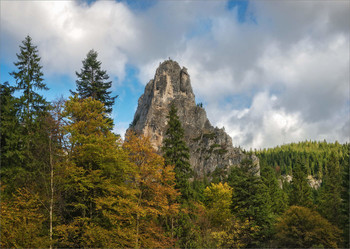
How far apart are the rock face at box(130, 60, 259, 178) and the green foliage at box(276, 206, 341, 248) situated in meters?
72.7

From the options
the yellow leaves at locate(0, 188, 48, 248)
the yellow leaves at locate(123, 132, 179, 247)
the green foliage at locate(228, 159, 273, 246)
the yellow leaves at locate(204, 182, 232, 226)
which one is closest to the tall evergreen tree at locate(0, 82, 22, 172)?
the yellow leaves at locate(0, 188, 48, 248)

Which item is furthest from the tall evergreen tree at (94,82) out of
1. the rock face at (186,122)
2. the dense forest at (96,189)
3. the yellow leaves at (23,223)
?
the rock face at (186,122)

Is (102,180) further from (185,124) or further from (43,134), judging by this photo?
(185,124)

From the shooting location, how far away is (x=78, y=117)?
19.0 metres

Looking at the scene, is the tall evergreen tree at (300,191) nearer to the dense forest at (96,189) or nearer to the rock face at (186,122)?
the dense forest at (96,189)

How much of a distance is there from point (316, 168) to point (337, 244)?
13217cm

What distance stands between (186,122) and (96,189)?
10791 centimetres

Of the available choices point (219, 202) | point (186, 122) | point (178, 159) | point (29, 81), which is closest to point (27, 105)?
point (29, 81)

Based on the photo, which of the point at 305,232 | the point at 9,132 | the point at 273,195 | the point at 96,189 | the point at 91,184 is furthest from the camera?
the point at 273,195

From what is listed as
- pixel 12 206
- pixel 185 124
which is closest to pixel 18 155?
pixel 12 206

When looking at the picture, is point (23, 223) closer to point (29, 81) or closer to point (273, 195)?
point (29, 81)

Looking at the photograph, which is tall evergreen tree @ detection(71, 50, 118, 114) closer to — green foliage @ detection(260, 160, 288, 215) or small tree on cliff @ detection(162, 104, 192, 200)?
small tree on cliff @ detection(162, 104, 192, 200)

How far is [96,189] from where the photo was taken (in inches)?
703

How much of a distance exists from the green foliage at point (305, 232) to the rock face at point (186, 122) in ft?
239
